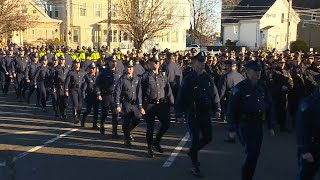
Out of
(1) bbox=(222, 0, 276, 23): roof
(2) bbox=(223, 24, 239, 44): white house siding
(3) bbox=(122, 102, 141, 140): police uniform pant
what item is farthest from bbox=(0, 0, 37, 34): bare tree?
(2) bbox=(223, 24, 239, 44): white house siding

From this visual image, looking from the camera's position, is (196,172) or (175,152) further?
(175,152)

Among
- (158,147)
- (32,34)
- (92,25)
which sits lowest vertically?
(158,147)

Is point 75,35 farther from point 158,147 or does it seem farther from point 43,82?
point 158,147

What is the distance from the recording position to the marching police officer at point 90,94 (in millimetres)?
11758

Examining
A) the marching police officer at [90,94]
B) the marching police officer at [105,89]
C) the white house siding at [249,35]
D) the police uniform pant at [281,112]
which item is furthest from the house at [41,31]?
the police uniform pant at [281,112]

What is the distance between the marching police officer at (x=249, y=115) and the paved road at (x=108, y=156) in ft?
4.13

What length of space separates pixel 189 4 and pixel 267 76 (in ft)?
140

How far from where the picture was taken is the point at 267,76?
40.6 feet

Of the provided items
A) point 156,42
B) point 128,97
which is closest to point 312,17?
point 156,42

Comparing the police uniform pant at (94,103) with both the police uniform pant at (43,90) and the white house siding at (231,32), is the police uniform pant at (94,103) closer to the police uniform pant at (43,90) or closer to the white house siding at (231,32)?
the police uniform pant at (43,90)

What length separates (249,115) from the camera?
637 centimetres

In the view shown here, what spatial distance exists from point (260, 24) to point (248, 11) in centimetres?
446

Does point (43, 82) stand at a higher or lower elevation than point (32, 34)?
lower

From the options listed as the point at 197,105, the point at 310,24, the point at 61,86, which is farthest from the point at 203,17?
the point at 197,105
